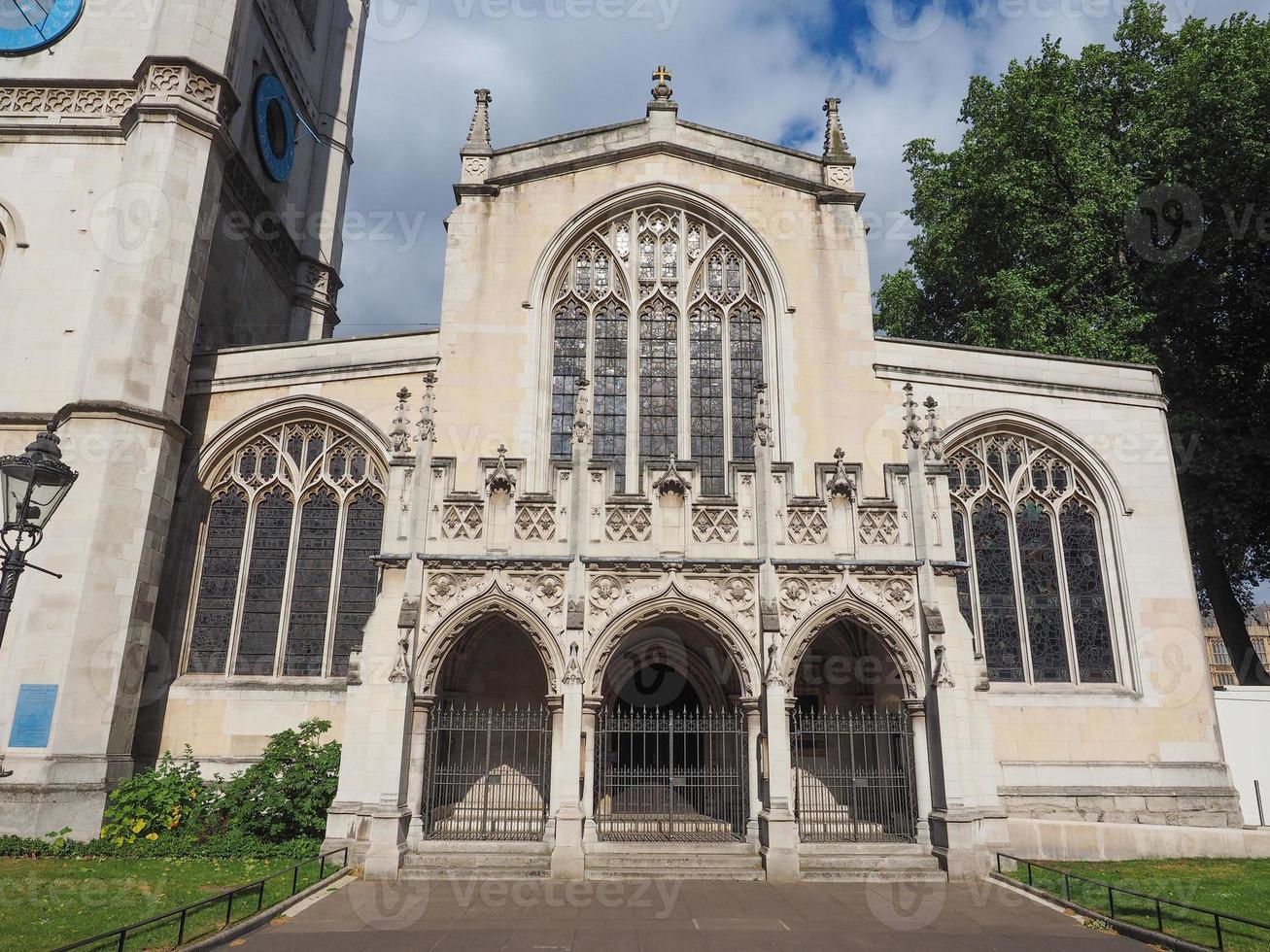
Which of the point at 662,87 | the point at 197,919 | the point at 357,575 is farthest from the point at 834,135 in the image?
the point at 197,919

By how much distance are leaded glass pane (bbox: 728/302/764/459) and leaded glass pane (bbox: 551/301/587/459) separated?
335cm

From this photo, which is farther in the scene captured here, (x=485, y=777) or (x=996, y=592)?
(x=996, y=592)

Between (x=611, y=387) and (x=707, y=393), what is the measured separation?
2.11m

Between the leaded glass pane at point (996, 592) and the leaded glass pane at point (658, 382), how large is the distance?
6621 millimetres

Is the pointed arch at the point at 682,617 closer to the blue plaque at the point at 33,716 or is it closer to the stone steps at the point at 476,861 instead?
the stone steps at the point at 476,861

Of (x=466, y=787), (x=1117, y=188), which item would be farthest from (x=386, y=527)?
(x=1117, y=188)

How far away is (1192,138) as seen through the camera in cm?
2212

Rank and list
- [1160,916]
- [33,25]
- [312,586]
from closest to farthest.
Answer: [1160,916], [312,586], [33,25]

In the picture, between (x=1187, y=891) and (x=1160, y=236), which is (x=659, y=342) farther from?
(x=1160, y=236)

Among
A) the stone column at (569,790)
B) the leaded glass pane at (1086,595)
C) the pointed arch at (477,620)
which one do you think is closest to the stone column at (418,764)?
the pointed arch at (477,620)

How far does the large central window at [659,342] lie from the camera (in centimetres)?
1778

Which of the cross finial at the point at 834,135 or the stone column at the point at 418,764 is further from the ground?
the cross finial at the point at 834,135

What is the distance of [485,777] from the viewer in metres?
12.3

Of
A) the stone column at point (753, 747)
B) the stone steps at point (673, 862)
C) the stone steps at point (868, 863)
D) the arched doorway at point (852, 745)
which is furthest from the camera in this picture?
the arched doorway at point (852, 745)
